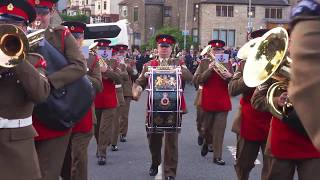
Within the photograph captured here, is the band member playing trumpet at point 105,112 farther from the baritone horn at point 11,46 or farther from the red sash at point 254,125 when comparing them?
the baritone horn at point 11,46

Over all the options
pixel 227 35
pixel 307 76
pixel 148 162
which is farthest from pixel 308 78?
pixel 227 35

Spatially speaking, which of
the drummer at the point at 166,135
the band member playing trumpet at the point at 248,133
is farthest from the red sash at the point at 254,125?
the drummer at the point at 166,135

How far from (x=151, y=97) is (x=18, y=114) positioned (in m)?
3.77

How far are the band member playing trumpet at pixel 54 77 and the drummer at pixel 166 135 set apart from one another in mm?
2865

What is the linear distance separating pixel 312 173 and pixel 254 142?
1.75 m

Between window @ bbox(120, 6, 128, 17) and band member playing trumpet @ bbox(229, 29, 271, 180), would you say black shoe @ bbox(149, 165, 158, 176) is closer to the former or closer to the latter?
band member playing trumpet @ bbox(229, 29, 271, 180)

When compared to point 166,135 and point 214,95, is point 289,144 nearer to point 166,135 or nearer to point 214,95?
point 166,135

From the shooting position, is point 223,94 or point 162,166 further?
point 223,94

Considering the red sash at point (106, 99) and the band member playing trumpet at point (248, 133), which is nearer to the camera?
the band member playing trumpet at point (248, 133)

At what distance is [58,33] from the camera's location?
5.15 metres

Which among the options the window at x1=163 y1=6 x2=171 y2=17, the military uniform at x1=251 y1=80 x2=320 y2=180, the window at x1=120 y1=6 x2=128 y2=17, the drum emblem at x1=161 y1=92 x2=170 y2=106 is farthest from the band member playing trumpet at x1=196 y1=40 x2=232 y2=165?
the window at x1=120 y1=6 x2=128 y2=17

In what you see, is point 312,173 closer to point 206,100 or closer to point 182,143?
point 206,100

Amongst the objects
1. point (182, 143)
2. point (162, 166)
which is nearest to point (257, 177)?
point (162, 166)

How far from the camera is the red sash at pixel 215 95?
32.5 feet
